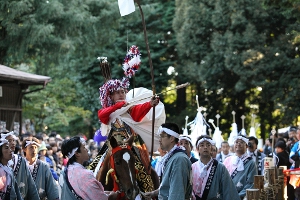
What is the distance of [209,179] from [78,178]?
2.11 metres

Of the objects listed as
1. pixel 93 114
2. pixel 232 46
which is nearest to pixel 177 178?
pixel 232 46

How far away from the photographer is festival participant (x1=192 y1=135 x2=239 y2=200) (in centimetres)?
832

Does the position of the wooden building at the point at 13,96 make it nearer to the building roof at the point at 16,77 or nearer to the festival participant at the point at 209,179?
the building roof at the point at 16,77

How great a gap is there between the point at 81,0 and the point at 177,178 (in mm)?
16328

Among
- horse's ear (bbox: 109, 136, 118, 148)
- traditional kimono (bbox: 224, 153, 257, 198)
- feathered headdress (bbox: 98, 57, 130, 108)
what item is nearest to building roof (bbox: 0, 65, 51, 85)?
feathered headdress (bbox: 98, 57, 130, 108)

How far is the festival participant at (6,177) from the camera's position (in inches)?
312

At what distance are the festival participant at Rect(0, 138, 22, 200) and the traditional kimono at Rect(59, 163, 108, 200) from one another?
1245 mm

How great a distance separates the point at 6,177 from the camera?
7.96 metres

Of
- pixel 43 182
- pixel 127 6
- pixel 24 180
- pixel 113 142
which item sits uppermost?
pixel 127 6

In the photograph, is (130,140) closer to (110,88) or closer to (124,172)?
(124,172)

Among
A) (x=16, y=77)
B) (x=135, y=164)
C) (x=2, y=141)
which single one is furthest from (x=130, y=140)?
(x=16, y=77)

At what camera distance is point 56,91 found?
97.7ft

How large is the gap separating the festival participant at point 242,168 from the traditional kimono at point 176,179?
8.72ft

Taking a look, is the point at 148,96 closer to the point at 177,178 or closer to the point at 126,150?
the point at 126,150
